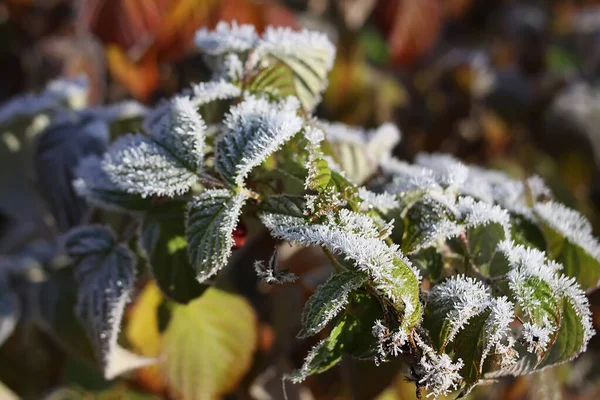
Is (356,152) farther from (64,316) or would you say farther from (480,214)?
(64,316)

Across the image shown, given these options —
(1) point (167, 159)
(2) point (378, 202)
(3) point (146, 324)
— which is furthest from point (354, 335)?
(3) point (146, 324)

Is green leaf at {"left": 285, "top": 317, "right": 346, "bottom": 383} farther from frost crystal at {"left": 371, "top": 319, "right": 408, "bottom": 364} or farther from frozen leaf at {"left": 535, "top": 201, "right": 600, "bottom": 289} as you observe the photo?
frozen leaf at {"left": 535, "top": 201, "right": 600, "bottom": 289}

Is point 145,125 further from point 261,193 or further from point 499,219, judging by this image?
point 499,219

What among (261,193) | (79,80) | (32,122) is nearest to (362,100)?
(79,80)

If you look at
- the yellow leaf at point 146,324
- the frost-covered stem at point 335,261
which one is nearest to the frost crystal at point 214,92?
the frost-covered stem at point 335,261

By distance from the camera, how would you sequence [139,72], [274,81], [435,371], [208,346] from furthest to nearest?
[139,72] < [208,346] < [274,81] < [435,371]

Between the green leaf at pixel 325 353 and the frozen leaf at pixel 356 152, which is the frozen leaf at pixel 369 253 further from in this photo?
the frozen leaf at pixel 356 152
